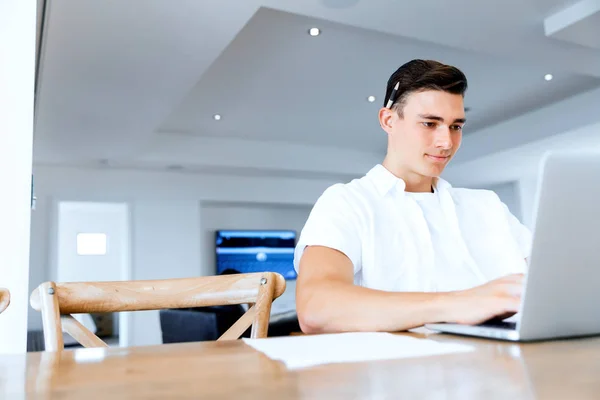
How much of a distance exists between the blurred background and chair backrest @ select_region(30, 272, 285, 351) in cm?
218

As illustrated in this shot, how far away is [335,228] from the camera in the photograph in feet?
3.64

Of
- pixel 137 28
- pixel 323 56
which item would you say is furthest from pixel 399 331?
pixel 323 56

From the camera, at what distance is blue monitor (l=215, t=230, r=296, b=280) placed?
27.3ft

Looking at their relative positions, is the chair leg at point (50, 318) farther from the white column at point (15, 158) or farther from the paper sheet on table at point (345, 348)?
the white column at point (15, 158)

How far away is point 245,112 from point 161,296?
16.3 feet

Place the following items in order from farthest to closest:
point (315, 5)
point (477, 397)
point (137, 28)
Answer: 1. point (137, 28)
2. point (315, 5)
3. point (477, 397)

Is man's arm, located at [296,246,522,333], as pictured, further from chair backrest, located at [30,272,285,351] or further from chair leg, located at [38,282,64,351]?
chair leg, located at [38,282,64,351]

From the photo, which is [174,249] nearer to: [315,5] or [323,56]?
[323,56]

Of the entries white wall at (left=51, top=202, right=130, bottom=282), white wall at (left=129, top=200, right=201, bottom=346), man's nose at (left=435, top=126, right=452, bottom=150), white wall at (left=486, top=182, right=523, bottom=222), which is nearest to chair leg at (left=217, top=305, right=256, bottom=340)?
man's nose at (left=435, top=126, right=452, bottom=150)

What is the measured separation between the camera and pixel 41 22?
3.23 m

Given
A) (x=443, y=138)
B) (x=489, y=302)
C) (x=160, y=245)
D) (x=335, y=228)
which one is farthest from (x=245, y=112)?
(x=489, y=302)

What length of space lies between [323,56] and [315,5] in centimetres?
152

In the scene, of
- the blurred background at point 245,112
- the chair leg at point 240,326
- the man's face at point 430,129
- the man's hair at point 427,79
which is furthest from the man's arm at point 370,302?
the blurred background at point 245,112

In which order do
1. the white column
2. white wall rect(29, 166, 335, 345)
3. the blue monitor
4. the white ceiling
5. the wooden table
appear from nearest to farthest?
the wooden table, the white column, the white ceiling, white wall rect(29, 166, 335, 345), the blue monitor
